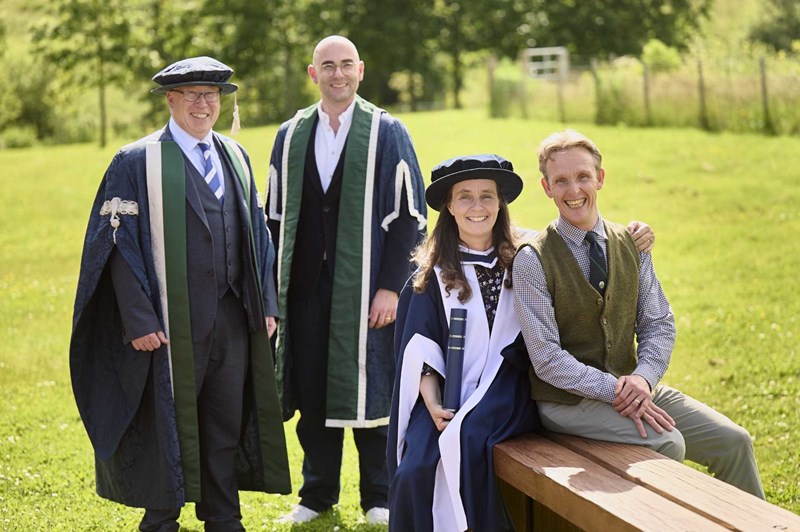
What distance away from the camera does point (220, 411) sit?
471 centimetres

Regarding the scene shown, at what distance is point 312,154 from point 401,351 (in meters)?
1.45

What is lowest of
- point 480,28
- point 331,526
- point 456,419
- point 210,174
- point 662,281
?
point 331,526

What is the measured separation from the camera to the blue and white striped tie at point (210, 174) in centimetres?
463

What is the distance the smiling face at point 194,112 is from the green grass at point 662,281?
1.93 m

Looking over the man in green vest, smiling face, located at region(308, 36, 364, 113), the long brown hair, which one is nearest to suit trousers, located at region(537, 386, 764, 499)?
the man in green vest

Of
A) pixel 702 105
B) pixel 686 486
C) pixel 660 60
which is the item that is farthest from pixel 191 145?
pixel 660 60

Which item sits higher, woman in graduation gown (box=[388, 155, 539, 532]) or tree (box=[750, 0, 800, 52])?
tree (box=[750, 0, 800, 52])

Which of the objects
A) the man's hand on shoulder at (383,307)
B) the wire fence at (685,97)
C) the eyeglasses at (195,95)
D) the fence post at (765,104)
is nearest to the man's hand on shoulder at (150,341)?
the eyeglasses at (195,95)

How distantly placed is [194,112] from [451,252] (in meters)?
1.31

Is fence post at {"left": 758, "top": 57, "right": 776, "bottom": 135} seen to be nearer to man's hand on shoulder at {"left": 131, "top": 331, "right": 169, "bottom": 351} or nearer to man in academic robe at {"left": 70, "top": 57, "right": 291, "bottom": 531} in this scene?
man in academic robe at {"left": 70, "top": 57, "right": 291, "bottom": 531}

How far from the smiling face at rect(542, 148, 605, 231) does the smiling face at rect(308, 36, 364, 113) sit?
1.33 m

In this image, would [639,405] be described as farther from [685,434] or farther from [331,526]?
[331,526]

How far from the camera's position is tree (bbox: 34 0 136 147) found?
1226 inches

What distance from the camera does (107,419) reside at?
4582mm
